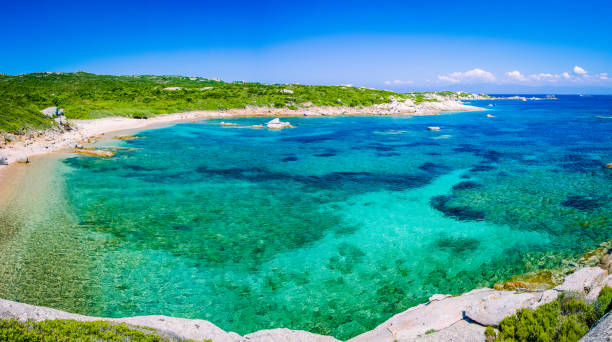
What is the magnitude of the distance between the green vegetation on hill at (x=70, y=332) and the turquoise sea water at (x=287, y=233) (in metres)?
4.22

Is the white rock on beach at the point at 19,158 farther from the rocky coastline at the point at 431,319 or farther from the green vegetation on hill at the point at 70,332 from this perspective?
the green vegetation on hill at the point at 70,332

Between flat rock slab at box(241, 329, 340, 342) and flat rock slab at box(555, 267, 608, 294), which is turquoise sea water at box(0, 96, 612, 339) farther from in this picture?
flat rock slab at box(555, 267, 608, 294)

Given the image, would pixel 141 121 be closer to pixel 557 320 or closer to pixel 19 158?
pixel 19 158

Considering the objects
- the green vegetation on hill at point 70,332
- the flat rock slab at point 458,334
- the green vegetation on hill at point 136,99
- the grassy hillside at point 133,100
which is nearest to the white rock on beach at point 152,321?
the green vegetation on hill at point 70,332

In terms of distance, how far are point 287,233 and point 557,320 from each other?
43.2 feet

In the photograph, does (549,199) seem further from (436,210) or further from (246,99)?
(246,99)

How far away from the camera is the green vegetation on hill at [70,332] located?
673 cm

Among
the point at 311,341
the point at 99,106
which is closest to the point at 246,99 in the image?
the point at 99,106

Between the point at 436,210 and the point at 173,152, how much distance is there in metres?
32.8

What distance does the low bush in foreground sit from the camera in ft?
23.6

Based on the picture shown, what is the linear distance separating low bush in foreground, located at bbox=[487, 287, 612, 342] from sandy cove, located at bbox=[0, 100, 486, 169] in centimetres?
3943

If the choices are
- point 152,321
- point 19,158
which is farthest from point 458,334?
point 19,158

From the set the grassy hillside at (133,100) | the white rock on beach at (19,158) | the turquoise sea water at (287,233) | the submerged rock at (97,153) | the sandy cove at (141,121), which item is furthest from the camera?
the grassy hillside at (133,100)

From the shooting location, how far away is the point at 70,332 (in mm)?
7207
